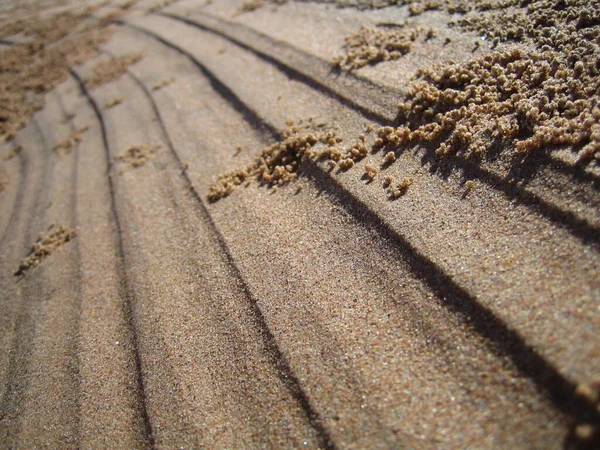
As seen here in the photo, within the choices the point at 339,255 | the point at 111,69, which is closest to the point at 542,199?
the point at 339,255

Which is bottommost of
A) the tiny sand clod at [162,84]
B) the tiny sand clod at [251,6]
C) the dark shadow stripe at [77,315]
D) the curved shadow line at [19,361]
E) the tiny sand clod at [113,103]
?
the curved shadow line at [19,361]

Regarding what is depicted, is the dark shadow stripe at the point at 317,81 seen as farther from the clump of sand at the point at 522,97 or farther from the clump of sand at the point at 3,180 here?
the clump of sand at the point at 3,180

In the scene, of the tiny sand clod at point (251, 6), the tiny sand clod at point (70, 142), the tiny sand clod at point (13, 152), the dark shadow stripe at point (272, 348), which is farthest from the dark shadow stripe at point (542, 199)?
the tiny sand clod at point (13, 152)

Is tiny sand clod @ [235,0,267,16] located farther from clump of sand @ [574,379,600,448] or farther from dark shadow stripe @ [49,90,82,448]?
clump of sand @ [574,379,600,448]

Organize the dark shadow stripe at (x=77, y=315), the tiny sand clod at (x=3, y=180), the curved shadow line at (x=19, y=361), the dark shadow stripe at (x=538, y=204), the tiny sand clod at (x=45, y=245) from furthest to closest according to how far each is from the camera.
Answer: the tiny sand clod at (x=3, y=180)
the tiny sand clod at (x=45, y=245)
the curved shadow line at (x=19, y=361)
the dark shadow stripe at (x=77, y=315)
the dark shadow stripe at (x=538, y=204)

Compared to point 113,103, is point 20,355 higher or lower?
lower

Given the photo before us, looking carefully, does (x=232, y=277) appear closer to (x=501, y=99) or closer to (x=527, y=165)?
(x=527, y=165)

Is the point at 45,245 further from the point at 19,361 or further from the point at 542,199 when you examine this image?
the point at 542,199
